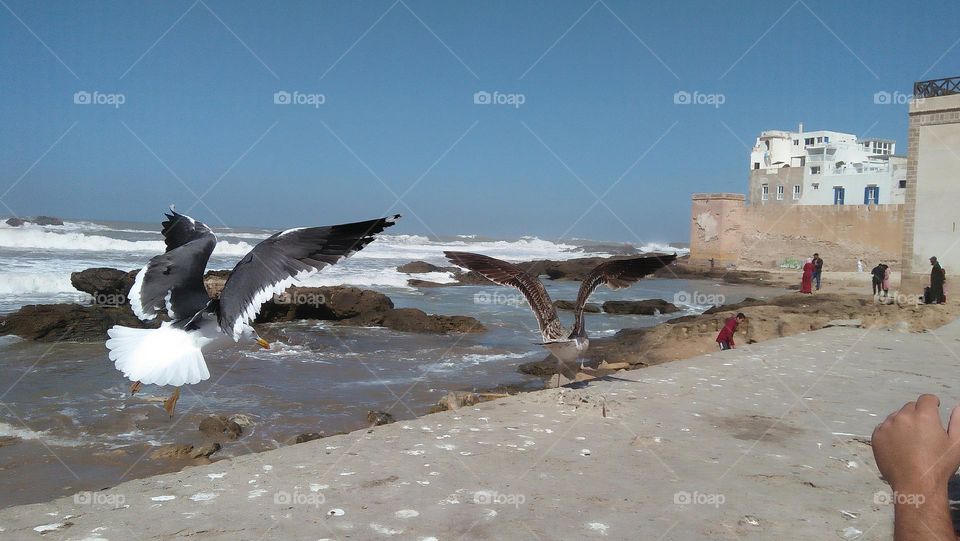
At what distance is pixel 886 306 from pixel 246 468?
16.5 metres

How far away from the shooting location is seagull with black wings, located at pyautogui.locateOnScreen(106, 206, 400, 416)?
4793 mm

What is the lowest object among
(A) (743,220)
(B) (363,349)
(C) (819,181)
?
(B) (363,349)

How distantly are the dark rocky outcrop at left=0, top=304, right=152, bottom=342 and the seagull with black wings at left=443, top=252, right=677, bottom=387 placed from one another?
32.5 feet

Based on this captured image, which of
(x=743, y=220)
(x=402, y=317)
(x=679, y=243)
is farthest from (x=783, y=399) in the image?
(x=679, y=243)

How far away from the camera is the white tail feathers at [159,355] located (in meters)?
4.61

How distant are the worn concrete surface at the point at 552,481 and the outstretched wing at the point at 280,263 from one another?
1.13 metres

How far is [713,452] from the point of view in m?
4.89

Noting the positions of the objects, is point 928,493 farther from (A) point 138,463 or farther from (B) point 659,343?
(B) point 659,343

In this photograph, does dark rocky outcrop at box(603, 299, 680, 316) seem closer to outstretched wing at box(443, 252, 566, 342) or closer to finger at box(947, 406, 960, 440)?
outstretched wing at box(443, 252, 566, 342)

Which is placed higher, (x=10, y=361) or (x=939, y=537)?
(x=939, y=537)

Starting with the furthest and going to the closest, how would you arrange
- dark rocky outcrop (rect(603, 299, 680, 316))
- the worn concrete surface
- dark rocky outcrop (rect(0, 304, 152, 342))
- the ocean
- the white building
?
1. the white building
2. dark rocky outcrop (rect(603, 299, 680, 316))
3. dark rocky outcrop (rect(0, 304, 152, 342))
4. the ocean
5. the worn concrete surface

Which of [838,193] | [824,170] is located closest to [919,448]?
[838,193]

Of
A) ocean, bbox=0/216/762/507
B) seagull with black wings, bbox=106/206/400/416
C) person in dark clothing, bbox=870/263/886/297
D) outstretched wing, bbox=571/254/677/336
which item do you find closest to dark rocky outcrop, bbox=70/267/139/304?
ocean, bbox=0/216/762/507

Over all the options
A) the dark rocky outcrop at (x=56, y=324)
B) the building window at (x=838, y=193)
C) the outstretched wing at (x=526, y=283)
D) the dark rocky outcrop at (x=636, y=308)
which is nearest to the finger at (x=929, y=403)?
the outstretched wing at (x=526, y=283)
